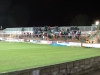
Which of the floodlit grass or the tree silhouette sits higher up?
the tree silhouette

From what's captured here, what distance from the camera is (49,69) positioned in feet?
20.5

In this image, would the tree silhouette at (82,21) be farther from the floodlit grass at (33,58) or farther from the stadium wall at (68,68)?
the stadium wall at (68,68)

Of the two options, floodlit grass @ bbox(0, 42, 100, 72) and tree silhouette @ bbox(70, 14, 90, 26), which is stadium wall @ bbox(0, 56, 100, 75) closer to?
floodlit grass @ bbox(0, 42, 100, 72)

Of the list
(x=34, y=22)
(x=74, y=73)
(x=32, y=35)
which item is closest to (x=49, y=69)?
(x=74, y=73)

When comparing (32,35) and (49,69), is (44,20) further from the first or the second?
(49,69)

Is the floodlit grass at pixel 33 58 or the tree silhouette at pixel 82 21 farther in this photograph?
the tree silhouette at pixel 82 21

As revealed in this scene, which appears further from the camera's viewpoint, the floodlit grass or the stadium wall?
the floodlit grass

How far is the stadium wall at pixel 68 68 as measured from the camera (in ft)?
18.8

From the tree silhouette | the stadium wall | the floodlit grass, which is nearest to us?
the stadium wall

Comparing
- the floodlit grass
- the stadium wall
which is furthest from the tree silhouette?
the stadium wall

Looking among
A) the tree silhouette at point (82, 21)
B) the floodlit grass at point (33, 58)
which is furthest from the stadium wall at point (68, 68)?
the tree silhouette at point (82, 21)

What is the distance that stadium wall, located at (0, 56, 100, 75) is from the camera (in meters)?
5.72

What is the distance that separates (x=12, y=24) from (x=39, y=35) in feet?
137

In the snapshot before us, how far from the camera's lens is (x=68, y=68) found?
7.15 m
